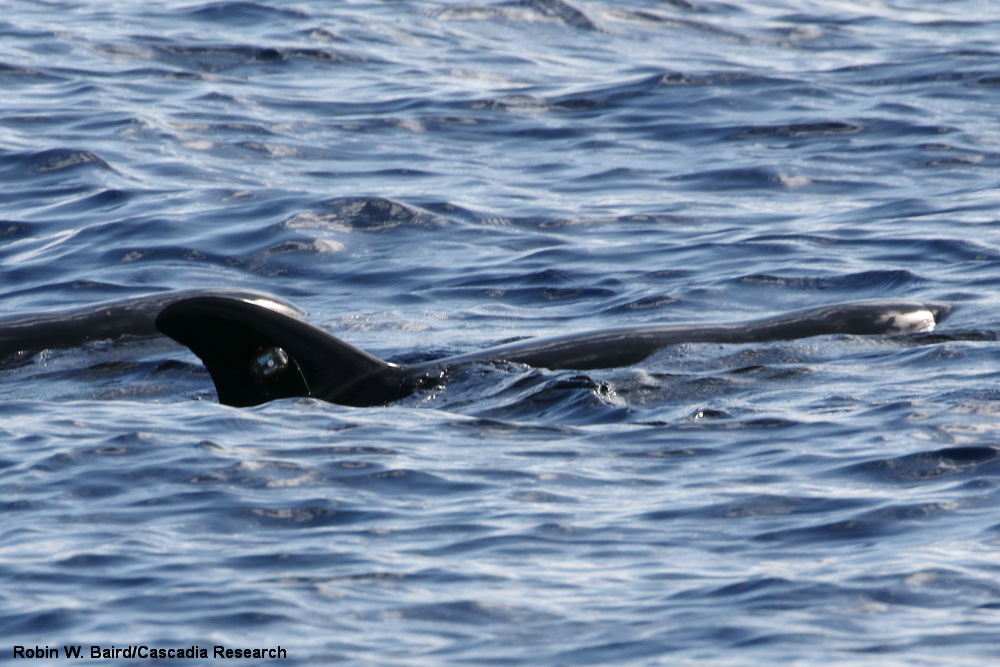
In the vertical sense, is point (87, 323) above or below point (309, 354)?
below

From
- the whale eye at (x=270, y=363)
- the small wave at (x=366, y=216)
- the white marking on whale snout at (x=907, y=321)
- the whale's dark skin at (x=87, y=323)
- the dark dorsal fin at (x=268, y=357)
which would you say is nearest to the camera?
the dark dorsal fin at (x=268, y=357)

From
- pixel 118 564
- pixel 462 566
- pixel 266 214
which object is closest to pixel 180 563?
pixel 118 564

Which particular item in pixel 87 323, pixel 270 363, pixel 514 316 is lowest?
pixel 514 316

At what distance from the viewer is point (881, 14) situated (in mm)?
26203

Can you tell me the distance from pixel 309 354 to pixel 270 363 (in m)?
0.23

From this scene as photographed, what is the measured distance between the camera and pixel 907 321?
12172 millimetres

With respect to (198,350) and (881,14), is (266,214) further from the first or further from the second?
(881,14)

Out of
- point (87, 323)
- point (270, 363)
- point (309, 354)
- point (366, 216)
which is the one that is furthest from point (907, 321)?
point (366, 216)

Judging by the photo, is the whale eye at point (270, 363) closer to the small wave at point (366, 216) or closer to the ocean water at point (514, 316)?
the ocean water at point (514, 316)

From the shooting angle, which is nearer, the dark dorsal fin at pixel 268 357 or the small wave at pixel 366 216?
the dark dorsal fin at pixel 268 357

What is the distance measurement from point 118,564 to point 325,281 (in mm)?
7340

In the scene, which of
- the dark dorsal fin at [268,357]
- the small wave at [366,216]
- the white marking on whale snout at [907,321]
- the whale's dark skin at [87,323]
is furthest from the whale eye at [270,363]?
the small wave at [366,216]

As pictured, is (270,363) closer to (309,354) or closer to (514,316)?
(309,354)

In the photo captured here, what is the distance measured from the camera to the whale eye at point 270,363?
10438 mm
